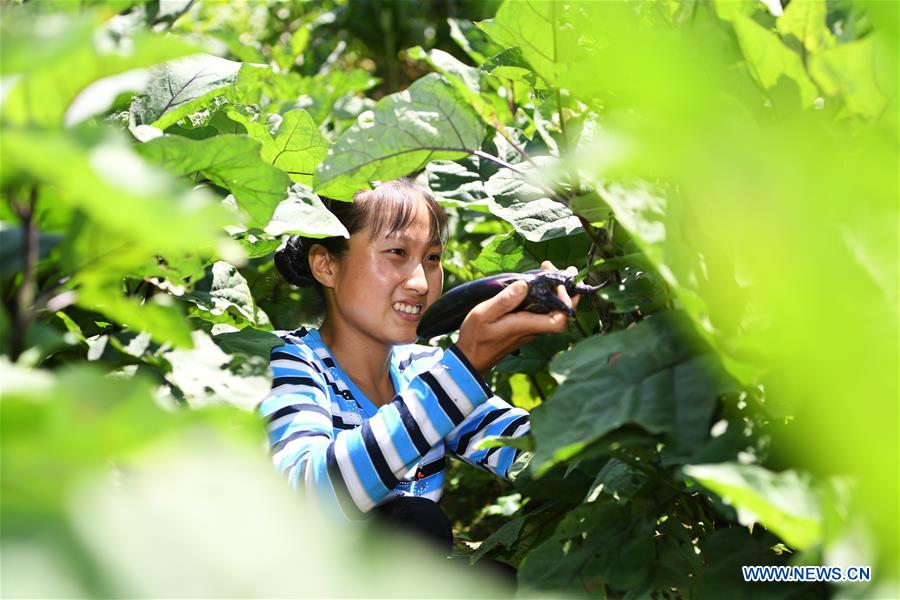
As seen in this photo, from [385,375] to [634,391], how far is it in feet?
3.51

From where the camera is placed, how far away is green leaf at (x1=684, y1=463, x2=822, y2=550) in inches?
27.9

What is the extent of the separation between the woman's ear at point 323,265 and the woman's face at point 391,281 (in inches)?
1.8

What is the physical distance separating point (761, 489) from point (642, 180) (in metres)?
0.40

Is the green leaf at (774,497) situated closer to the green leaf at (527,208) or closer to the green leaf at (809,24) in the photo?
the green leaf at (809,24)

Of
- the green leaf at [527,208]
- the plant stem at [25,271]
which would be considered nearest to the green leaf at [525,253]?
the green leaf at [527,208]

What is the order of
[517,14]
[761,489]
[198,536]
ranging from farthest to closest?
1. [517,14]
2. [761,489]
3. [198,536]

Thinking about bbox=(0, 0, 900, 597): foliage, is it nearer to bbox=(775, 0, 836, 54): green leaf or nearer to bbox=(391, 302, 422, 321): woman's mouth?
bbox=(775, 0, 836, 54): green leaf

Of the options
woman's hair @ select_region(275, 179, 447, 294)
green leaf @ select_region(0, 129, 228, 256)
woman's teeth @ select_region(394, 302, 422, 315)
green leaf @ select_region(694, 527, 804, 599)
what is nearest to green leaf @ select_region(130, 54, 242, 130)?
woman's hair @ select_region(275, 179, 447, 294)

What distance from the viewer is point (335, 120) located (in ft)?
9.73

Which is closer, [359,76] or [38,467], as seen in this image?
[38,467]

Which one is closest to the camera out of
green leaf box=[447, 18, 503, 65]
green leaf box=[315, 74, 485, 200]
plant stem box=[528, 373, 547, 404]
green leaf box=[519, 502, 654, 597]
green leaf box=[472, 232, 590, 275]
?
green leaf box=[519, 502, 654, 597]

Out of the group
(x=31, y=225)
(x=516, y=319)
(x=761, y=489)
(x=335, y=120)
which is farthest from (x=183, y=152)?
(x=335, y=120)

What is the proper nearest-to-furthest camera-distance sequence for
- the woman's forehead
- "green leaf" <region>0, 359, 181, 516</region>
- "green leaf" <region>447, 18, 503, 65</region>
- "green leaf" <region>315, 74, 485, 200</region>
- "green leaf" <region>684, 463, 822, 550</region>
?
"green leaf" <region>0, 359, 181, 516</region>
"green leaf" <region>684, 463, 822, 550</region>
"green leaf" <region>315, 74, 485, 200</region>
the woman's forehead
"green leaf" <region>447, 18, 503, 65</region>

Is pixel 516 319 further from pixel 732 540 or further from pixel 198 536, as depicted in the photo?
pixel 198 536
